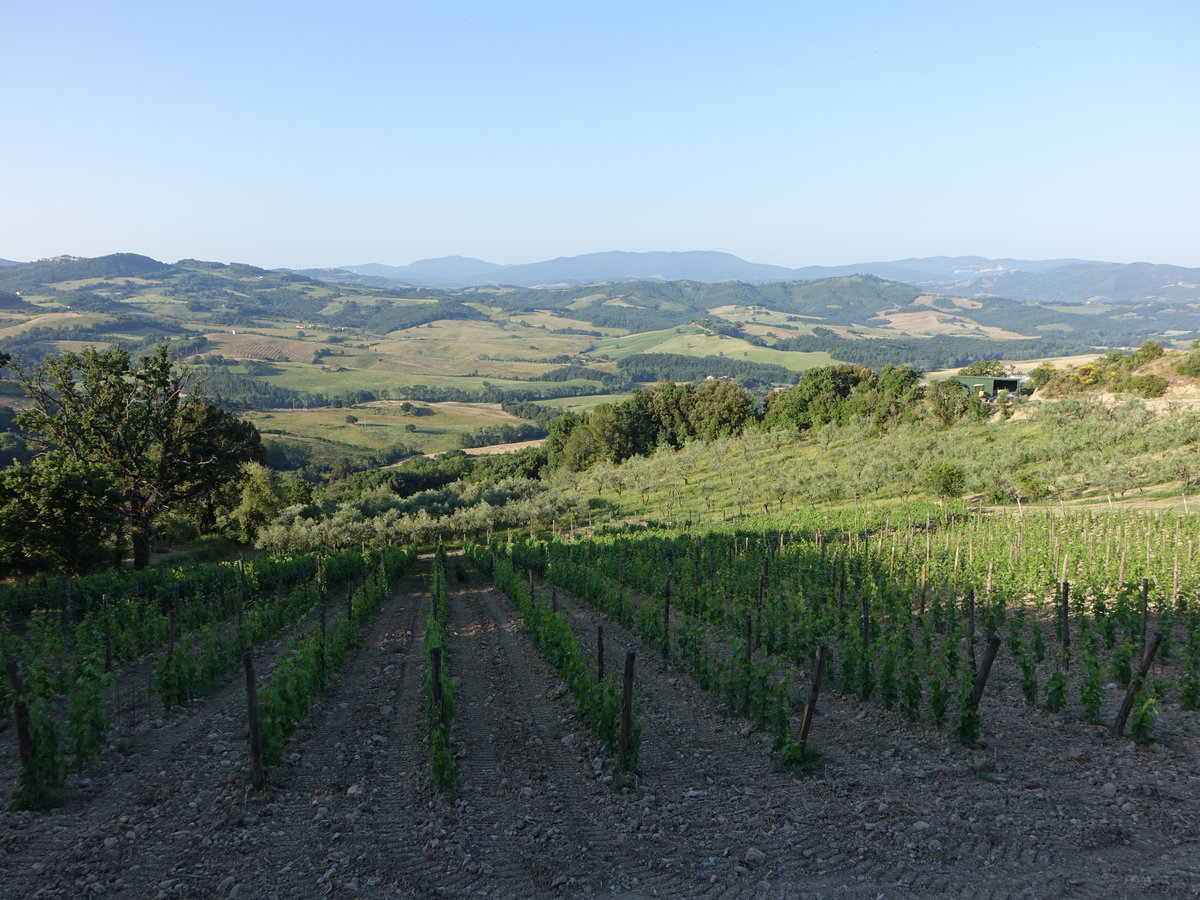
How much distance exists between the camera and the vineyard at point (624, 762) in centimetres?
658

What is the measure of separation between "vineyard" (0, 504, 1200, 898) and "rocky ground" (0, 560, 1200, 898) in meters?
0.03

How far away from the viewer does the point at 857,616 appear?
51.0ft

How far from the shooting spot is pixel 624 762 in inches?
340

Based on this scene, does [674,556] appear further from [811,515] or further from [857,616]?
[811,515]

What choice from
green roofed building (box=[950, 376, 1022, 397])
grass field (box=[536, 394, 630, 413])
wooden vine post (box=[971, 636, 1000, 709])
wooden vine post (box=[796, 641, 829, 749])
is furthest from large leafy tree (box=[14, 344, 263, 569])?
grass field (box=[536, 394, 630, 413])

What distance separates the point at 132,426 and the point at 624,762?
30397mm

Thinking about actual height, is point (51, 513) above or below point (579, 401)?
above

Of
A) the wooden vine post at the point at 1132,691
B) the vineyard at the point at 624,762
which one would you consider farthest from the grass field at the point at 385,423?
the wooden vine post at the point at 1132,691

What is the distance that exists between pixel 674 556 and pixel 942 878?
19.1m

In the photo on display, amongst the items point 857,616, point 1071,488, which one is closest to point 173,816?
point 857,616

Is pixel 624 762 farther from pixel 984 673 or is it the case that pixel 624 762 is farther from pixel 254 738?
pixel 984 673

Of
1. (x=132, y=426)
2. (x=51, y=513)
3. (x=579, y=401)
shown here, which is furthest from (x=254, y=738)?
(x=579, y=401)

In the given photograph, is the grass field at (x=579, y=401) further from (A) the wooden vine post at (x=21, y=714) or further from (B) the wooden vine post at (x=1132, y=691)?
(A) the wooden vine post at (x=21, y=714)

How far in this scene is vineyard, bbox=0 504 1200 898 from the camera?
658 centimetres
